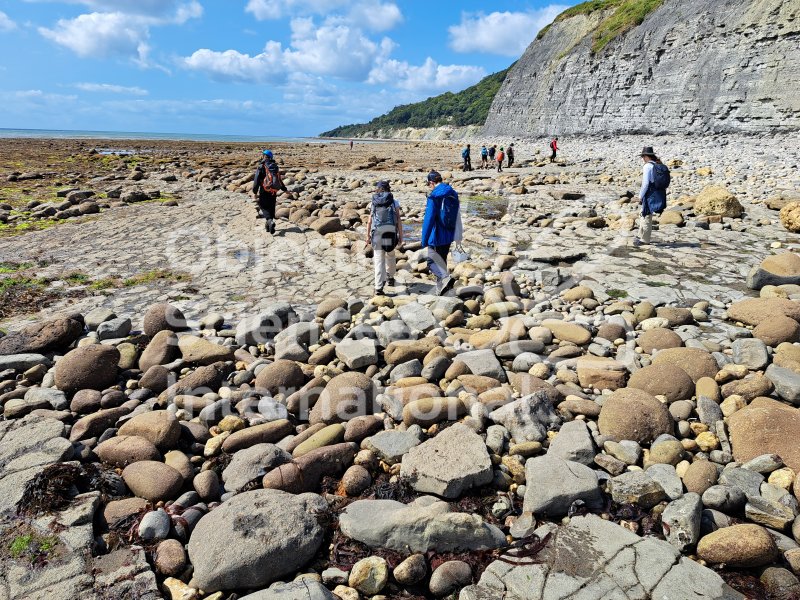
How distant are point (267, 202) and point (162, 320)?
6102mm

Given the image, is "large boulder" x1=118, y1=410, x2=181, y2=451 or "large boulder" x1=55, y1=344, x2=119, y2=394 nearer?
"large boulder" x1=118, y1=410, x2=181, y2=451

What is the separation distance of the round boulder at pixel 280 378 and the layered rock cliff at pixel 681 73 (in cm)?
4015

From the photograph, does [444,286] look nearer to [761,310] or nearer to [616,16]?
[761,310]

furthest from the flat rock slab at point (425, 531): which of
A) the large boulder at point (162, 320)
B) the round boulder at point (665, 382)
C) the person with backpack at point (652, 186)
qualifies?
the person with backpack at point (652, 186)

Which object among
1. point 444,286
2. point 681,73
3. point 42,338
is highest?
point 681,73

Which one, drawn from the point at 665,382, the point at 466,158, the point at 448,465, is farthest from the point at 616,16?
the point at 448,465

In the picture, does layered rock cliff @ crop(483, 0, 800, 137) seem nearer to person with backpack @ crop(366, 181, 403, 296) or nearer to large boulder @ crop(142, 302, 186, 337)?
person with backpack @ crop(366, 181, 403, 296)

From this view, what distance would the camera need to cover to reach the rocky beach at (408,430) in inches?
118

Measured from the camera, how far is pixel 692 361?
5.03 metres

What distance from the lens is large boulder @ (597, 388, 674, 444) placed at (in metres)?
4.10

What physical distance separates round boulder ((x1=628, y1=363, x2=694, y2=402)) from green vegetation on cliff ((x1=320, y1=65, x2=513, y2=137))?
416ft

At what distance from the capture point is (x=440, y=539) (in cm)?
313

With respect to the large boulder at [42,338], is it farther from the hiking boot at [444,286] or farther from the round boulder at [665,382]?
the round boulder at [665,382]

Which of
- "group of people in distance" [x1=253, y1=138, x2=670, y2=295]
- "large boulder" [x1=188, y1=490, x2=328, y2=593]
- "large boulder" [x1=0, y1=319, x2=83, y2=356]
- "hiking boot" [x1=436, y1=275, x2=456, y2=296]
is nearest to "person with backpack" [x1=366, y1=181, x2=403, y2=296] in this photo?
"group of people in distance" [x1=253, y1=138, x2=670, y2=295]
